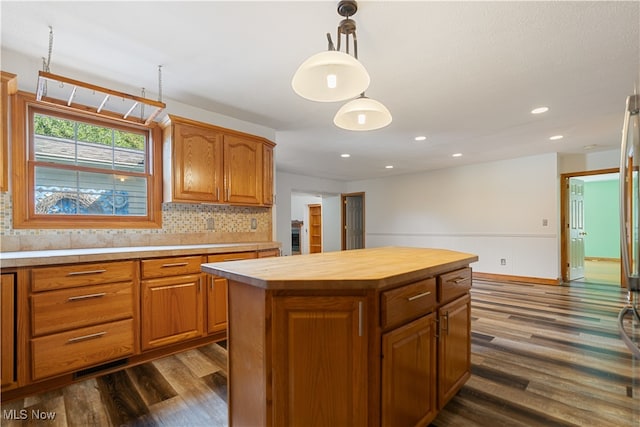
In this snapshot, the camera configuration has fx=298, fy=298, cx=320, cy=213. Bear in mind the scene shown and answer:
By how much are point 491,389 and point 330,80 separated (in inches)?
84.6

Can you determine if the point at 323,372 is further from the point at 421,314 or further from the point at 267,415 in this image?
the point at 421,314

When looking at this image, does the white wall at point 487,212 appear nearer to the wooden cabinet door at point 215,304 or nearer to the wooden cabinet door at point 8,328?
the wooden cabinet door at point 215,304

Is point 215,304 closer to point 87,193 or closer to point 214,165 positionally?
point 214,165

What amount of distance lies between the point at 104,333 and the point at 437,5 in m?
3.00

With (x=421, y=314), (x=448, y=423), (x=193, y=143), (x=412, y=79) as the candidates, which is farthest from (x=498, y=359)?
(x=193, y=143)

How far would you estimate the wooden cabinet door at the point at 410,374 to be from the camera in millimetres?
1265

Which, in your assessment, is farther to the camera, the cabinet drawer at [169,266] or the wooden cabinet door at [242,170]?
the wooden cabinet door at [242,170]

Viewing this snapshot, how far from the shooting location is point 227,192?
10.3 ft

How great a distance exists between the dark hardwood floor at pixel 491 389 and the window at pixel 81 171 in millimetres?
1317

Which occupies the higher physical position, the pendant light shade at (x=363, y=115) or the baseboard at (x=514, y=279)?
the pendant light shade at (x=363, y=115)

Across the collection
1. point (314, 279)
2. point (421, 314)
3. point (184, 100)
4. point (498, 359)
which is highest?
point (184, 100)

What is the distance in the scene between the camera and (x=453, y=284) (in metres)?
1.74

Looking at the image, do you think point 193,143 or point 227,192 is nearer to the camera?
point 193,143

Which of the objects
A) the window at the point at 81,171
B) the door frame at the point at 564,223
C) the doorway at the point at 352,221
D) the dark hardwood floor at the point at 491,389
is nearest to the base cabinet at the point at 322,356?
the dark hardwood floor at the point at 491,389
